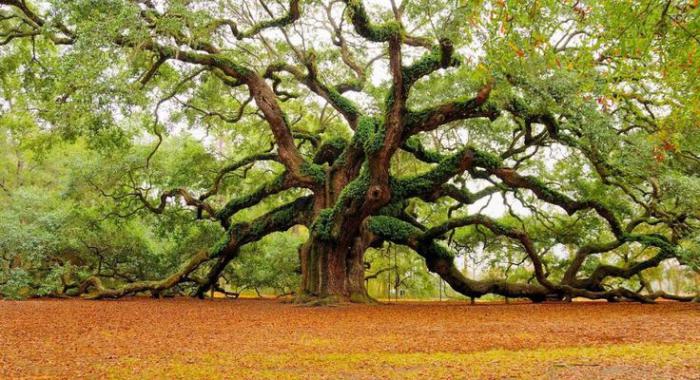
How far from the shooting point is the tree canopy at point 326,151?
920cm

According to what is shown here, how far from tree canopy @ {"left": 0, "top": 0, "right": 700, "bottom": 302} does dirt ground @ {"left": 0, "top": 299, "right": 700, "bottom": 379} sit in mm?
2567

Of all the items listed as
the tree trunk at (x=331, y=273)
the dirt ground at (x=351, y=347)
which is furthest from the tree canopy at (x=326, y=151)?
the dirt ground at (x=351, y=347)

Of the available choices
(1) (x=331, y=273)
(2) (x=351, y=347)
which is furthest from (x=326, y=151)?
(2) (x=351, y=347)

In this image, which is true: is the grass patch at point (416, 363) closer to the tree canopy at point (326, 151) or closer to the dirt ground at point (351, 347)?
the dirt ground at point (351, 347)

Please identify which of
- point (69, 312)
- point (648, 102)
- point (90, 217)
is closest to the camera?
point (69, 312)

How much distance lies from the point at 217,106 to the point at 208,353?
1135 centimetres

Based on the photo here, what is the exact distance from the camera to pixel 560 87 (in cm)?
958

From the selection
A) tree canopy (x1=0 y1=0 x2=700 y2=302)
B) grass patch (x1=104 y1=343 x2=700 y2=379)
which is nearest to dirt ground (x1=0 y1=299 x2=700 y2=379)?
grass patch (x1=104 y1=343 x2=700 y2=379)

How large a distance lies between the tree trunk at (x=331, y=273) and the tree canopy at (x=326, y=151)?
0.18 feet

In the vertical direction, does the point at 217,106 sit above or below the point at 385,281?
above

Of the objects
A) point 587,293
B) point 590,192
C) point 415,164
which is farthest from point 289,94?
point 587,293

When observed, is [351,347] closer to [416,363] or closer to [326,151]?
[416,363]

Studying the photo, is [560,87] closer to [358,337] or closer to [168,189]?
[358,337]

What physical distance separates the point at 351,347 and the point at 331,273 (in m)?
6.99
